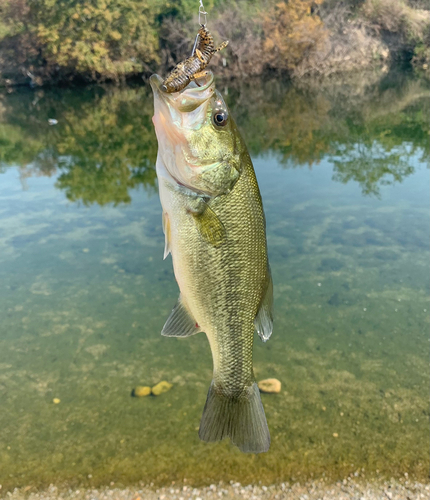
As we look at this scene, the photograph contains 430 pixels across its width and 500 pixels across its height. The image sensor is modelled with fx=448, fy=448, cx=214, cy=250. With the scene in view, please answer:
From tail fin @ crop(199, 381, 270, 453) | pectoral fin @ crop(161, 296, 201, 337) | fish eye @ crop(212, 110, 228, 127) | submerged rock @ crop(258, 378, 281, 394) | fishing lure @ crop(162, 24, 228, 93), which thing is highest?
fishing lure @ crop(162, 24, 228, 93)

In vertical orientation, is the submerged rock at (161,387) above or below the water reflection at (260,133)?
below

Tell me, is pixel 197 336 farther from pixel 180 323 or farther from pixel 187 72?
pixel 187 72

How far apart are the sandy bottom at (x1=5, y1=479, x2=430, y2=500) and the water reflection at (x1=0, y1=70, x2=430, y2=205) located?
7.70 m

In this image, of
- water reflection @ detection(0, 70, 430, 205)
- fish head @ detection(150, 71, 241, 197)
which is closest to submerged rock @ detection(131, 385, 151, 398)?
fish head @ detection(150, 71, 241, 197)

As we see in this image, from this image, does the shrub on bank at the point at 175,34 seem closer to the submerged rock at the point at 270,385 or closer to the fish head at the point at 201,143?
the submerged rock at the point at 270,385

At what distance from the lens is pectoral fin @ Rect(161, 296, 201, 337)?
6.80 feet

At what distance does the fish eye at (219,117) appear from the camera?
185cm

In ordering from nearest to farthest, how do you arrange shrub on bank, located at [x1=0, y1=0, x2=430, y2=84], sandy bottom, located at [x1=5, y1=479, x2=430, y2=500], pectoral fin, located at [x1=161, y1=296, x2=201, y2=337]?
pectoral fin, located at [x1=161, y1=296, x2=201, y2=337]
sandy bottom, located at [x1=5, y1=479, x2=430, y2=500]
shrub on bank, located at [x1=0, y1=0, x2=430, y2=84]

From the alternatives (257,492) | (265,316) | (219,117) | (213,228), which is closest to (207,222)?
(213,228)

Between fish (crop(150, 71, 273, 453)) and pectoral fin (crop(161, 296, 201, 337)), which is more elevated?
fish (crop(150, 71, 273, 453))

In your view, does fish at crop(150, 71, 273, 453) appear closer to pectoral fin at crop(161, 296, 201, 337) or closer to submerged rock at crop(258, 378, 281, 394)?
pectoral fin at crop(161, 296, 201, 337)

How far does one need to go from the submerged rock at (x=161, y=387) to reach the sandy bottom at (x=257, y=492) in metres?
1.26

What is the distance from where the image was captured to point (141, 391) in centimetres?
542

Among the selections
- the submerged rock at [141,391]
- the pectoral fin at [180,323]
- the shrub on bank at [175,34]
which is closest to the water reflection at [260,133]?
the shrub on bank at [175,34]
